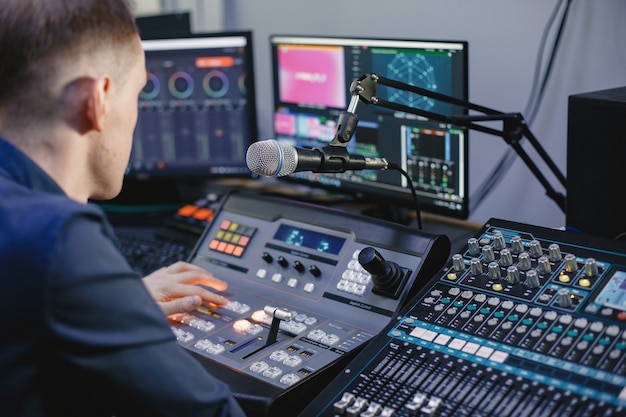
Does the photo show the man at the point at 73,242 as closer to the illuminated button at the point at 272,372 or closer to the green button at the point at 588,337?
the illuminated button at the point at 272,372

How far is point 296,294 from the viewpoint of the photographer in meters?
1.55

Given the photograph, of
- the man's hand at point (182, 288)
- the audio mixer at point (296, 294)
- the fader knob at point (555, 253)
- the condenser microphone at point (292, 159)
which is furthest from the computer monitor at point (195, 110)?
the fader knob at point (555, 253)

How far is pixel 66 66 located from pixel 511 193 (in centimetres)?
140

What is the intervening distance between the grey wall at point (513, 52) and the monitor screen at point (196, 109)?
0.35 meters

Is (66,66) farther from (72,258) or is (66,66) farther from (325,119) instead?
(325,119)

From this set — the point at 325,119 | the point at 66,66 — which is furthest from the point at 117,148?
the point at 325,119

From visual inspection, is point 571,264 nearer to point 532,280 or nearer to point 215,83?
point 532,280

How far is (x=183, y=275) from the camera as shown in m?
1.63

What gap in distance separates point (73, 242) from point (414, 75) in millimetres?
1181

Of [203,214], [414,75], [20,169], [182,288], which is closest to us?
[20,169]

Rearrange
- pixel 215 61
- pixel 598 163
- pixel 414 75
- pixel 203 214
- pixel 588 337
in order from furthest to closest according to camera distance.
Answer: pixel 215 61 < pixel 203 214 < pixel 414 75 < pixel 598 163 < pixel 588 337

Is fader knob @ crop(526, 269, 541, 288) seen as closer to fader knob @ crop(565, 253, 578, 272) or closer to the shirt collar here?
fader knob @ crop(565, 253, 578, 272)

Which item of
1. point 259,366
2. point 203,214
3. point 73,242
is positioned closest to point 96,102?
point 73,242

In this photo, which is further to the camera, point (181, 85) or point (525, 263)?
point (181, 85)
